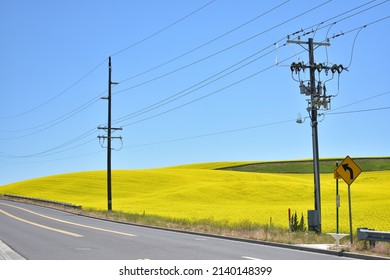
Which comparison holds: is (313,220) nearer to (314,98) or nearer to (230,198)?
(314,98)

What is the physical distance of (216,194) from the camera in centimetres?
7325

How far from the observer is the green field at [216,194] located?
46.6 metres

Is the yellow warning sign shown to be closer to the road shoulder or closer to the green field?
the road shoulder

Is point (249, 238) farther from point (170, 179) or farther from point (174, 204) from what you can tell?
point (170, 179)

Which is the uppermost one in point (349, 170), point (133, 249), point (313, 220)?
point (349, 170)

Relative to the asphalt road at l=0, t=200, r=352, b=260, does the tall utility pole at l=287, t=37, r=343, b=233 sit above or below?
above

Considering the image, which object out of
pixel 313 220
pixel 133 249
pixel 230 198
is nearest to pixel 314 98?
pixel 313 220

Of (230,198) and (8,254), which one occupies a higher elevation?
(230,198)

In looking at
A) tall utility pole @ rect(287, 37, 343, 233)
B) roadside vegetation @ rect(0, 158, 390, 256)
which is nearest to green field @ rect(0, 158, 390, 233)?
roadside vegetation @ rect(0, 158, 390, 256)

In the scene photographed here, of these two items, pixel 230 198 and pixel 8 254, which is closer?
pixel 8 254

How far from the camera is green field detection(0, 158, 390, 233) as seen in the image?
153 feet

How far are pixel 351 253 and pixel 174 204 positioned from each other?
44.3 meters

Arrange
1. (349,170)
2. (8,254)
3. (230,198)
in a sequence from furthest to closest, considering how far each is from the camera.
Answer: (230,198)
(349,170)
(8,254)
